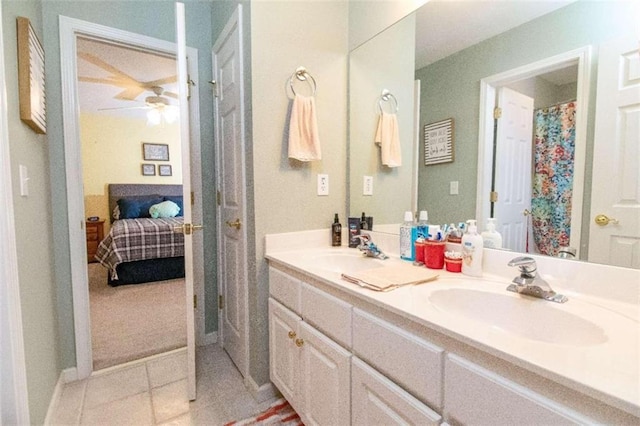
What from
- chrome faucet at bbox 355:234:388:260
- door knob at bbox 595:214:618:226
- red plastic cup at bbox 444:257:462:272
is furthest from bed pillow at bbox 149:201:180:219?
door knob at bbox 595:214:618:226

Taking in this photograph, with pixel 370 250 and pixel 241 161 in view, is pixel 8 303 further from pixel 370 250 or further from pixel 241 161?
pixel 370 250

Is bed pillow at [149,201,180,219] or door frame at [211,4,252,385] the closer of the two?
door frame at [211,4,252,385]

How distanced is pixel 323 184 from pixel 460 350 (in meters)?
1.19

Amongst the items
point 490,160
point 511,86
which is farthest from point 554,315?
point 511,86

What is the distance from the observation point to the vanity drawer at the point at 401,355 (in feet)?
2.40

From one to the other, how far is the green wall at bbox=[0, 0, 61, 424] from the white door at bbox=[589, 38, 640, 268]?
1.99 m

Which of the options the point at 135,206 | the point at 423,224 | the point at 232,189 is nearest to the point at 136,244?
the point at 135,206

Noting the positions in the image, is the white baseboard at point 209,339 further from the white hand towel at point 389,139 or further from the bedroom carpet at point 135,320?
the white hand towel at point 389,139

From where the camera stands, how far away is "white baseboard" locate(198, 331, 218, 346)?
222cm

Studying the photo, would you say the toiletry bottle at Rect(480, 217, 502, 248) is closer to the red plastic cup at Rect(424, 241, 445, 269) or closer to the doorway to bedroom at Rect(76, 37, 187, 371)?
the red plastic cup at Rect(424, 241, 445, 269)

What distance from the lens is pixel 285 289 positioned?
1.42 meters

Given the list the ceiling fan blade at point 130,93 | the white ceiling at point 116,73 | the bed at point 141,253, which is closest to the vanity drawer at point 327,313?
the white ceiling at point 116,73

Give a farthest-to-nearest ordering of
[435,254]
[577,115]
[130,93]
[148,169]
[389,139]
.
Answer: [148,169] < [130,93] < [389,139] < [435,254] < [577,115]

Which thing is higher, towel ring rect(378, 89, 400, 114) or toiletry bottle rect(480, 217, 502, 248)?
towel ring rect(378, 89, 400, 114)
